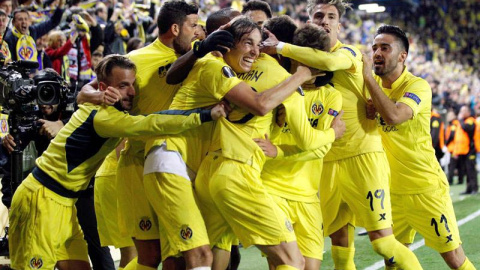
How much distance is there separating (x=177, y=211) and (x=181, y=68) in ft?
3.19

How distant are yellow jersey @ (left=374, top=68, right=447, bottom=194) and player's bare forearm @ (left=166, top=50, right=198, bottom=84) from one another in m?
1.92

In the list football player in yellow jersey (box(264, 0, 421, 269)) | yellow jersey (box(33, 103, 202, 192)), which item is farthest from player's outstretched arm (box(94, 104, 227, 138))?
football player in yellow jersey (box(264, 0, 421, 269))

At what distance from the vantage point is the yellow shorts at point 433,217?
21.0ft

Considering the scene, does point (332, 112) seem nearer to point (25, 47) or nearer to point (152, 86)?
point (152, 86)

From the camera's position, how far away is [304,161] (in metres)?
5.82

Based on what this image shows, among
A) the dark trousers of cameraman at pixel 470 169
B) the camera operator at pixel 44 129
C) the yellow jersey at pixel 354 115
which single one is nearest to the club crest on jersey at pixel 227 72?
the yellow jersey at pixel 354 115

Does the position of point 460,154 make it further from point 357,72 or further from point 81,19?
point 357,72

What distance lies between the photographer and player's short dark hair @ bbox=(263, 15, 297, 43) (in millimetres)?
6125

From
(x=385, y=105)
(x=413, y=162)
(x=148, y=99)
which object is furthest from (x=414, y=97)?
(x=148, y=99)

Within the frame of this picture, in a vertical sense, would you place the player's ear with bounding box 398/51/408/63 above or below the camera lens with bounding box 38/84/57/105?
above

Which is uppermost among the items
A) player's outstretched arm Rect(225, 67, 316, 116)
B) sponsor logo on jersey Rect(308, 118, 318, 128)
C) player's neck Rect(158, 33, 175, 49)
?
player's neck Rect(158, 33, 175, 49)

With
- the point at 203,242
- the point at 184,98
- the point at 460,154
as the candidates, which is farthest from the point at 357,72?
the point at 460,154

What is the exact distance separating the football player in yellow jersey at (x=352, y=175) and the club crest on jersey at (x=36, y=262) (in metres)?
2.28

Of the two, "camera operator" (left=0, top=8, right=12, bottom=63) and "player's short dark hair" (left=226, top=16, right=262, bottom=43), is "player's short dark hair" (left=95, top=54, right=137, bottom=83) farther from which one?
"camera operator" (left=0, top=8, right=12, bottom=63)
